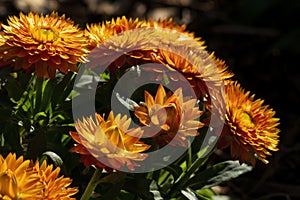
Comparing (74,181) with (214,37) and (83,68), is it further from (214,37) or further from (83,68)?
(214,37)

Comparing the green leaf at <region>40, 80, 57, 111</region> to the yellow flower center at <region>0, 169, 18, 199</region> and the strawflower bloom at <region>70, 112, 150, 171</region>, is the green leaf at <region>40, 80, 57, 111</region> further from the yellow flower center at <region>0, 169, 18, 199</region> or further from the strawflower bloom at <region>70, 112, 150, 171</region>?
the yellow flower center at <region>0, 169, 18, 199</region>

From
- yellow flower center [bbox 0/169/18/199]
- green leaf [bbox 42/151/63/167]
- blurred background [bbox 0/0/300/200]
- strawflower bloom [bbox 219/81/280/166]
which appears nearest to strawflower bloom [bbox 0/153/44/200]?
yellow flower center [bbox 0/169/18/199]

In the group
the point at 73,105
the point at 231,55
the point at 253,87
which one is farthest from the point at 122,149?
the point at 231,55

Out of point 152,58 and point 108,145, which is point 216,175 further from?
point 108,145

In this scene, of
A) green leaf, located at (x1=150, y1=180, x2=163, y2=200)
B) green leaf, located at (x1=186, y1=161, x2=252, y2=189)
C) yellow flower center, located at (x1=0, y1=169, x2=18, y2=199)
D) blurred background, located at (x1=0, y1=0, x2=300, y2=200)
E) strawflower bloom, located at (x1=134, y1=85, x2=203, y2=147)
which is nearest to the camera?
yellow flower center, located at (x1=0, y1=169, x2=18, y2=199)

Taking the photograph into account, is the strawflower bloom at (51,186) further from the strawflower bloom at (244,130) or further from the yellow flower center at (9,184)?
the strawflower bloom at (244,130)

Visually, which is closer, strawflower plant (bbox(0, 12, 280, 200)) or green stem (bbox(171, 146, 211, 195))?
strawflower plant (bbox(0, 12, 280, 200))

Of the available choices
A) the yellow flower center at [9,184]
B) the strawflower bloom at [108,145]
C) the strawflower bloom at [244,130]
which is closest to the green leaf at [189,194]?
the strawflower bloom at [244,130]
